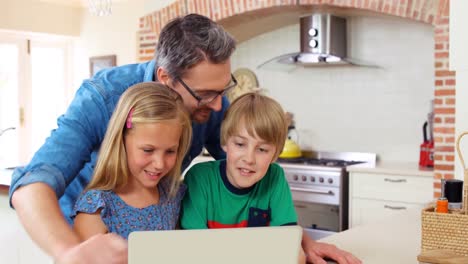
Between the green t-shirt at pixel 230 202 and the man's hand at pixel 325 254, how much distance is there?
0.16 m

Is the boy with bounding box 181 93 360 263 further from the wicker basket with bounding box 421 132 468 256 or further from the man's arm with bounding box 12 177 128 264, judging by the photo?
the man's arm with bounding box 12 177 128 264

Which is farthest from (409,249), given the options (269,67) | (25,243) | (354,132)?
(269,67)

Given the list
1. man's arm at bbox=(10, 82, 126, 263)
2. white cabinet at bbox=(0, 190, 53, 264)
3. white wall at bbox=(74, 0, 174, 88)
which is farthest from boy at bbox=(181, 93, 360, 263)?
white wall at bbox=(74, 0, 174, 88)

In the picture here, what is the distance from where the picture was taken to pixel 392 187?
5.07 metres

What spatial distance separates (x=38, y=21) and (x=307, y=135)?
328 cm

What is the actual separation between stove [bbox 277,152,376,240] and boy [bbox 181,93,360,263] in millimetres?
3362

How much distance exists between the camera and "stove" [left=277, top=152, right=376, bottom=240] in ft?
17.4

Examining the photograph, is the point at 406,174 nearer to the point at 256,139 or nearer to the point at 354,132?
the point at 354,132

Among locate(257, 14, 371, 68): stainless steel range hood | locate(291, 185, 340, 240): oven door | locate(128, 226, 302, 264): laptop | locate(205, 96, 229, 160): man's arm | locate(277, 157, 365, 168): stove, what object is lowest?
locate(291, 185, 340, 240): oven door

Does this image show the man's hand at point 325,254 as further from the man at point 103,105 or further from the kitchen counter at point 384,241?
the man at point 103,105

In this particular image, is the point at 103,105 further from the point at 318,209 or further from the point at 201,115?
the point at 318,209

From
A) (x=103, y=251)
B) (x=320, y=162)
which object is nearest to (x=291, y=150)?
(x=320, y=162)

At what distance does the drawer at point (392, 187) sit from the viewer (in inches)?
194

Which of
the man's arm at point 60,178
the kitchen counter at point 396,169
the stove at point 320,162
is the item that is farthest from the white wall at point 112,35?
the man's arm at point 60,178
